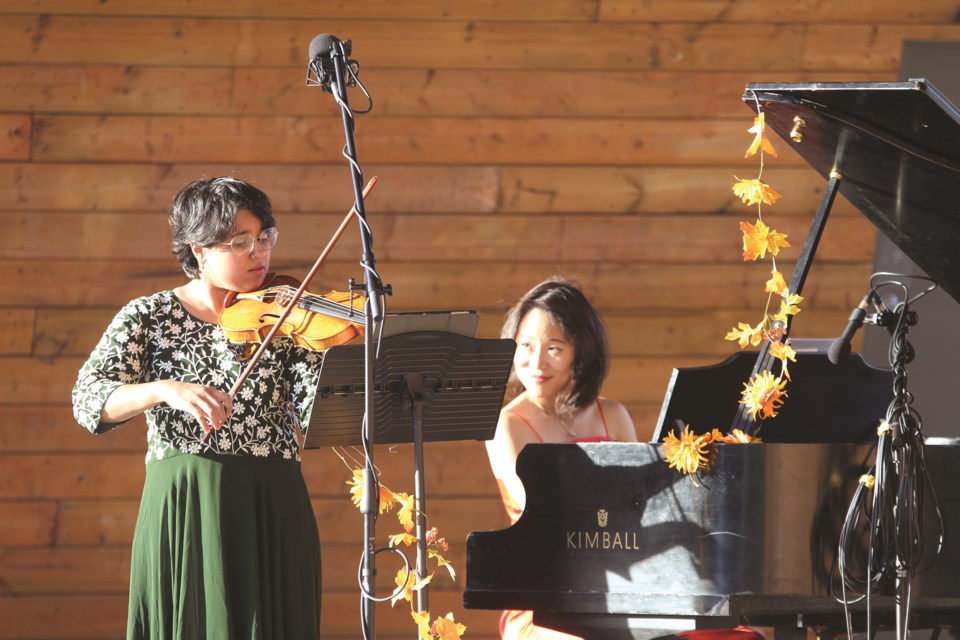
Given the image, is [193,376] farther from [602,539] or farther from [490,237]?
[490,237]

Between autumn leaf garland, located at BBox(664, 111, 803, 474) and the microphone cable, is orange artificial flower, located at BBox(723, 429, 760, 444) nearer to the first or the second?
autumn leaf garland, located at BBox(664, 111, 803, 474)

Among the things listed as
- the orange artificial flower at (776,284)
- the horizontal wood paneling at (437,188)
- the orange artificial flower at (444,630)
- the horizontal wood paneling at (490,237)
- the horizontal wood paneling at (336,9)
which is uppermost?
the horizontal wood paneling at (336,9)

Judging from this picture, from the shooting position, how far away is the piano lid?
7.43ft

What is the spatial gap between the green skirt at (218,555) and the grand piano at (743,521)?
1.45 feet

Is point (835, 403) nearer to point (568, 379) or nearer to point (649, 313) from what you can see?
point (568, 379)

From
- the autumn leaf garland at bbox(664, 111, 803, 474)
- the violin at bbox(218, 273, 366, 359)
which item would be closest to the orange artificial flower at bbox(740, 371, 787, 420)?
the autumn leaf garland at bbox(664, 111, 803, 474)

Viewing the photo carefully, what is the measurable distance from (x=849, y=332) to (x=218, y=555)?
145 cm

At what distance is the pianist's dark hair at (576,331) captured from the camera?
3.36 meters

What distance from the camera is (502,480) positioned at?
3.27 m

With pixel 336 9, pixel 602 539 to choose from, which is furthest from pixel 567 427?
pixel 336 9

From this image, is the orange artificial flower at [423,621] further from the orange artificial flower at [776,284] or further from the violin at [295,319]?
the orange artificial flower at [776,284]

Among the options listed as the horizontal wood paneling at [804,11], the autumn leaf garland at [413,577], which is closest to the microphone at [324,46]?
the autumn leaf garland at [413,577]

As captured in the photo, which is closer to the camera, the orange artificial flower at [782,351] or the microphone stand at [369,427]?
the microphone stand at [369,427]

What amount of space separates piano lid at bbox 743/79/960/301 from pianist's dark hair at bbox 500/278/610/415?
33.2 inches
